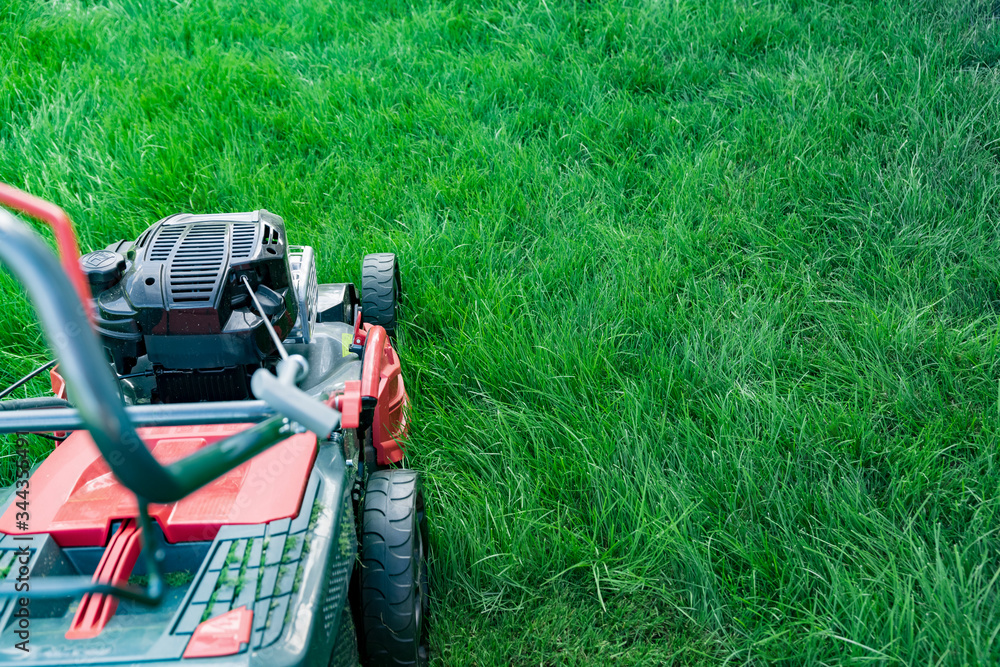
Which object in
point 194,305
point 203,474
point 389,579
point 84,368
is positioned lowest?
point 389,579

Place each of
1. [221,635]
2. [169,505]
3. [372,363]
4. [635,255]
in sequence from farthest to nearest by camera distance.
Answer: [635,255], [372,363], [169,505], [221,635]

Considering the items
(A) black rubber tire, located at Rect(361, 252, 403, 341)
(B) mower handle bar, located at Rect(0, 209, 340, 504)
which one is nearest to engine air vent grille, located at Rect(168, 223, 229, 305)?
(A) black rubber tire, located at Rect(361, 252, 403, 341)

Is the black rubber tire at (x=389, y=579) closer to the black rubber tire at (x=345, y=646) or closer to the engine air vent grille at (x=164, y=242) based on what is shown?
the black rubber tire at (x=345, y=646)

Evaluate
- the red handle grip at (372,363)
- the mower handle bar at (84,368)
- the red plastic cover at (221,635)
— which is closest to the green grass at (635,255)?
the red handle grip at (372,363)

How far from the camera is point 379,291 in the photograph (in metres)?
2.66

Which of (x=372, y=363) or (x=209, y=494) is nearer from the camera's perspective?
(x=209, y=494)

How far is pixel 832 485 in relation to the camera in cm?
205

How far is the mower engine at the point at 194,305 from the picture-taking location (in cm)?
178

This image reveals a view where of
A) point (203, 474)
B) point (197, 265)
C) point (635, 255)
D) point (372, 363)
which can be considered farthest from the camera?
point (635, 255)

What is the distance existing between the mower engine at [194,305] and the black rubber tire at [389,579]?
0.46 meters

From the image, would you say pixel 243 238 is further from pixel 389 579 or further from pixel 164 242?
pixel 389 579

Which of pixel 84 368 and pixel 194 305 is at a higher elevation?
pixel 84 368

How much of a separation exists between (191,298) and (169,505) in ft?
1.61

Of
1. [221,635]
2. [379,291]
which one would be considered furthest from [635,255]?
[221,635]
